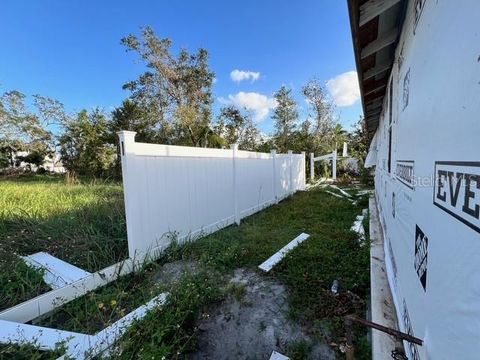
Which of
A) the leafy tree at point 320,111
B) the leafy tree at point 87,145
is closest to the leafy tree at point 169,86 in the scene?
the leafy tree at point 87,145

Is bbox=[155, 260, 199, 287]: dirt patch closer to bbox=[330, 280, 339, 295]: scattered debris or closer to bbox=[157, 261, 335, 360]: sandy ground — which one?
bbox=[157, 261, 335, 360]: sandy ground

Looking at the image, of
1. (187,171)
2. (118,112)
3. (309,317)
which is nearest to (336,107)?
(118,112)

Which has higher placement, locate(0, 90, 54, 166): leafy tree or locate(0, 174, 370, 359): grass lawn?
locate(0, 90, 54, 166): leafy tree

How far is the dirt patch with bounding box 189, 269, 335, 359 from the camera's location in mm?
1960

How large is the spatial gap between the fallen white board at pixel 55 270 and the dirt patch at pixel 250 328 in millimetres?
1507

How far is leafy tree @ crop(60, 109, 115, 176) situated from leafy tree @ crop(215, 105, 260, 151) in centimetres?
805

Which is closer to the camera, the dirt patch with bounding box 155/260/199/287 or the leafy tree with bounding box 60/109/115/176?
the dirt patch with bounding box 155/260/199/287

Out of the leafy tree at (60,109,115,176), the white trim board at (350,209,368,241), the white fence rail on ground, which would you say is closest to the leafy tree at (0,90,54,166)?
the leafy tree at (60,109,115,176)

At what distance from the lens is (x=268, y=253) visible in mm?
3645

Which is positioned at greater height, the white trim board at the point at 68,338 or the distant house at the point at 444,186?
the distant house at the point at 444,186

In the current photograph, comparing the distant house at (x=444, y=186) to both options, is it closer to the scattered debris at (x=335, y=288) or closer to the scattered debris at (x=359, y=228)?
the scattered debris at (x=335, y=288)

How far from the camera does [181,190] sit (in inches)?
151

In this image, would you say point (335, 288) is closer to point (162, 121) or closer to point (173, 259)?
point (173, 259)

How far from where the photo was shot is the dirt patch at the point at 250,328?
6.43ft
